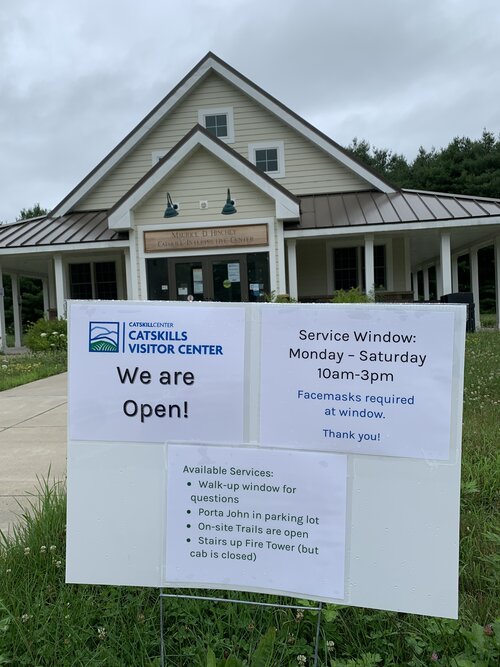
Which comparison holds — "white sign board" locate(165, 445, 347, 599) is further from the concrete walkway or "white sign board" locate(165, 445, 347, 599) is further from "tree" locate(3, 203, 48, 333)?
"tree" locate(3, 203, 48, 333)

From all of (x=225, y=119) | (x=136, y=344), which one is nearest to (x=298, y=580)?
(x=136, y=344)

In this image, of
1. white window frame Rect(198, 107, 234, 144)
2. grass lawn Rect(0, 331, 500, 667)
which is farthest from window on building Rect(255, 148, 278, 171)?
grass lawn Rect(0, 331, 500, 667)

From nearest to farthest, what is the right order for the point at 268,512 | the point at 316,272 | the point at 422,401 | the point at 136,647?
the point at 422,401
the point at 268,512
the point at 136,647
the point at 316,272

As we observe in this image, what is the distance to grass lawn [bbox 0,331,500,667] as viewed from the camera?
2027 millimetres

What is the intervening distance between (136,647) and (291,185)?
1596 centimetres

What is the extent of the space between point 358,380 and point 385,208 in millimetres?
14105

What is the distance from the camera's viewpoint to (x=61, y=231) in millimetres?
16547

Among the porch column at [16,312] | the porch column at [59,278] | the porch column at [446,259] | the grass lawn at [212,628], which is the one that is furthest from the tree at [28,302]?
the grass lawn at [212,628]

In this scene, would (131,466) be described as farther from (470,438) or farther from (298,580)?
(470,438)

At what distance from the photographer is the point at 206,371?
1966mm

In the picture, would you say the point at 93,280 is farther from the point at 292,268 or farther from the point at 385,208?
the point at 385,208

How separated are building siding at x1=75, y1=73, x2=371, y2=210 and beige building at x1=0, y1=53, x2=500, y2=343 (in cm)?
3

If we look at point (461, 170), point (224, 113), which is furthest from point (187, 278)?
point (461, 170)

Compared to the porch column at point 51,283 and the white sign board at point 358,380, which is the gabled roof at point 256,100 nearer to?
the porch column at point 51,283
